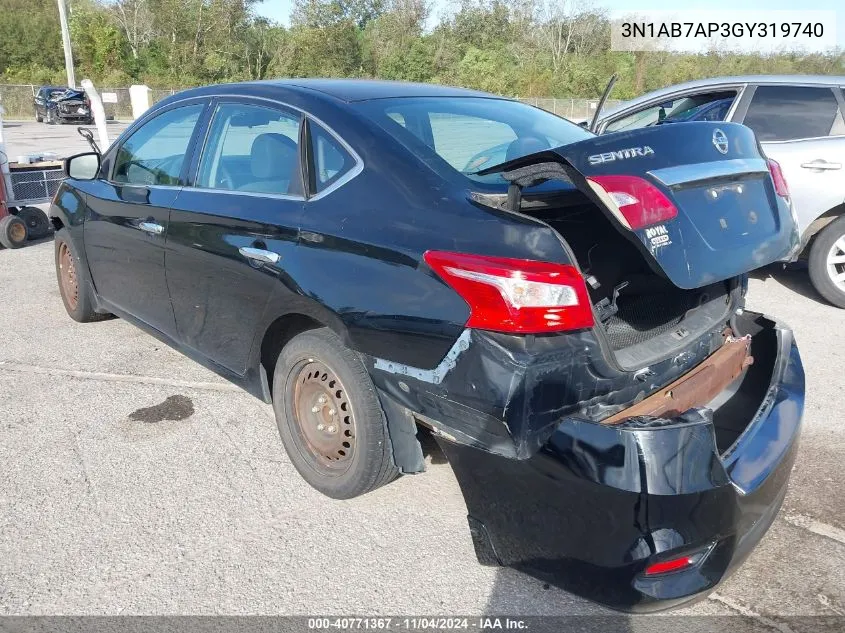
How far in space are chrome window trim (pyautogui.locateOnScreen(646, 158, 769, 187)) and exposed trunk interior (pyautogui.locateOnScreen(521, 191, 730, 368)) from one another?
0.31 metres

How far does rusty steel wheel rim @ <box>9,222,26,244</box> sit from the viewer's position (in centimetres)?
755

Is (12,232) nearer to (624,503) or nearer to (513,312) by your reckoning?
(513,312)

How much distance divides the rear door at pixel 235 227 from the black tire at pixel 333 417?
0.91 feet

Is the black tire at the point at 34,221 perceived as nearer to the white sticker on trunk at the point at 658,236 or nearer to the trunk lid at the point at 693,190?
the trunk lid at the point at 693,190

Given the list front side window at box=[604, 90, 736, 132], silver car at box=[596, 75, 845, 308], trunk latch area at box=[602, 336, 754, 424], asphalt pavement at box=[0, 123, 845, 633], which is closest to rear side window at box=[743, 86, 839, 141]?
silver car at box=[596, 75, 845, 308]

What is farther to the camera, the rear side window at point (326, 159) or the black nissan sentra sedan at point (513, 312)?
the rear side window at point (326, 159)

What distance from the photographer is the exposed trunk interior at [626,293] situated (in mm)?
2453

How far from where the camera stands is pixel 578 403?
216cm

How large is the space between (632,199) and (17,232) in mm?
7464

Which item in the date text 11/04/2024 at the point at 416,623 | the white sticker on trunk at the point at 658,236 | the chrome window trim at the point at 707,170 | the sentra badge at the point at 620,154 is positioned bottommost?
the date text 11/04/2024 at the point at 416,623

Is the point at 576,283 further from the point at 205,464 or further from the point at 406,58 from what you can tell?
the point at 406,58

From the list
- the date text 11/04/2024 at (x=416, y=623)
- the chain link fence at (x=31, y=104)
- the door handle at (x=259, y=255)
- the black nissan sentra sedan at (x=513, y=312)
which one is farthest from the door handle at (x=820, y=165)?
the chain link fence at (x=31, y=104)

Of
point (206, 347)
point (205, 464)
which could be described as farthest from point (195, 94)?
point (205, 464)

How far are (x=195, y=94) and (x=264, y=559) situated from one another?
2.38 m
